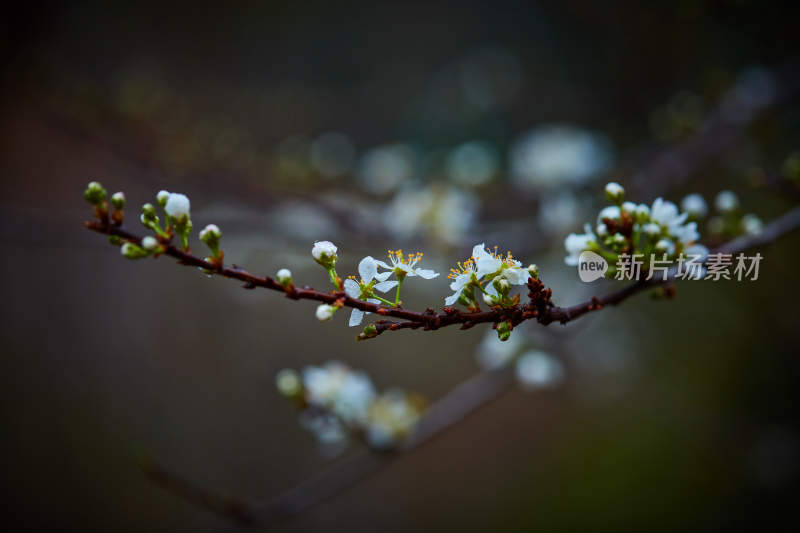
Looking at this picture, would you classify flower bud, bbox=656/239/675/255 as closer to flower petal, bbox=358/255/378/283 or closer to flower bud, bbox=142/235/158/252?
flower petal, bbox=358/255/378/283

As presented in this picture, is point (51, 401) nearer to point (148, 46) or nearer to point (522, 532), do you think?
point (148, 46)

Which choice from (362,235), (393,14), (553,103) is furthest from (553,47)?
(362,235)

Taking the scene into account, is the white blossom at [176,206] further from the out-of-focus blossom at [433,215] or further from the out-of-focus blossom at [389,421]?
the out-of-focus blossom at [433,215]

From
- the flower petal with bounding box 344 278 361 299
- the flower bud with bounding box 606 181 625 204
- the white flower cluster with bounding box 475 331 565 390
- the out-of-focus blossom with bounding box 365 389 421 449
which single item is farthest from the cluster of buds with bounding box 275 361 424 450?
the flower bud with bounding box 606 181 625 204

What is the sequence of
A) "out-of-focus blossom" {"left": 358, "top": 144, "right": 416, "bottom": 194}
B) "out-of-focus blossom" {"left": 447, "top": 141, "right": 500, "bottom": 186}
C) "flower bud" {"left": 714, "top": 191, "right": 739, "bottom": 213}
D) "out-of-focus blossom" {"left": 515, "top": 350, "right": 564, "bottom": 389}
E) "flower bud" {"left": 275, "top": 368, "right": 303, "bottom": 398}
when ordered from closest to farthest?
"flower bud" {"left": 714, "top": 191, "right": 739, "bottom": 213} → "flower bud" {"left": 275, "top": 368, "right": 303, "bottom": 398} → "out-of-focus blossom" {"left": 515, "top": 350, "right": 564, "bottom": 389} → "out-of-focus blossom" {"left": 447, "top": 141, "right": 500, "bottom": 186} → "out-of-focus blossom" {"left": 358, "top": 144, "right": 416, "bottom": 194}

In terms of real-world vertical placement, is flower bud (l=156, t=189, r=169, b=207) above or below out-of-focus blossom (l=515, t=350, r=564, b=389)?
below

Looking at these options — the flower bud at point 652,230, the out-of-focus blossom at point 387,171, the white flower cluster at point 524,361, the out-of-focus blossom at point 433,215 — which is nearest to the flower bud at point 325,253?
the flower bud at point 652,230

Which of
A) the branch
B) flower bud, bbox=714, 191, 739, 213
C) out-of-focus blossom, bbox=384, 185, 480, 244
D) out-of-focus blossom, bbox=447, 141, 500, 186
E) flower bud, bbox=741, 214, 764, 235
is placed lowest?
the branch

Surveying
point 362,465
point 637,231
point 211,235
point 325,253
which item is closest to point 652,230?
point 637,231

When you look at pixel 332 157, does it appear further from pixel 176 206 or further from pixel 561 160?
pixel 176 206
